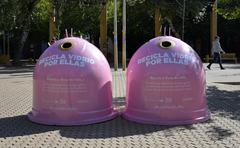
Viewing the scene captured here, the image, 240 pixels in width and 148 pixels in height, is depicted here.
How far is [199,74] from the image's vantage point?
8344mm

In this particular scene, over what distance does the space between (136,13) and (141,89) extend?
25.8 meters

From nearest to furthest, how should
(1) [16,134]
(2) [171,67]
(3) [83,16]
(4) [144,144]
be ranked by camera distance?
(4) [144,144] → (1) [16,134] → (2) [171,67] → (3) [83,16]

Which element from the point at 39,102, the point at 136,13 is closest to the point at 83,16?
the point at 136,13

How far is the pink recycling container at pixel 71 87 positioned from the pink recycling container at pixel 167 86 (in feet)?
2.09

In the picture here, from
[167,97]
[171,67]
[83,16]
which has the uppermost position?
[83,16]

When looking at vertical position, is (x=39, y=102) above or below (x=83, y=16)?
below

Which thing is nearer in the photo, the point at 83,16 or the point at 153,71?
the point at 153,71

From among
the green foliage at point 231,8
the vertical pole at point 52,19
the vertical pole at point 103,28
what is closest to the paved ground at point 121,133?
the green foliage at point 231,8

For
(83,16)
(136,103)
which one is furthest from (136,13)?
(136,103)

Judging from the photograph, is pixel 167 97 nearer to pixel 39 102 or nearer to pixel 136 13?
pixel 39 102

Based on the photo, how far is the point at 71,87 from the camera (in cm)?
803

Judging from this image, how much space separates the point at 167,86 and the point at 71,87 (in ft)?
5.54

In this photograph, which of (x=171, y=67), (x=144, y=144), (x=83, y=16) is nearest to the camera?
(x=144, y=144)

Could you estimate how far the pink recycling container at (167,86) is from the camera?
804cm
